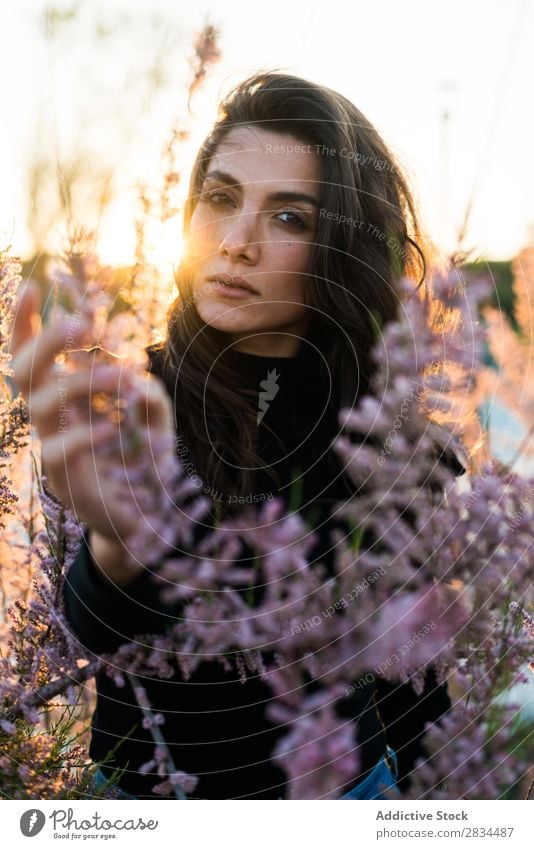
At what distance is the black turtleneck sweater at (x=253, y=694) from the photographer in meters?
0.50

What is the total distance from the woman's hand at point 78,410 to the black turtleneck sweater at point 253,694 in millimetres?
123

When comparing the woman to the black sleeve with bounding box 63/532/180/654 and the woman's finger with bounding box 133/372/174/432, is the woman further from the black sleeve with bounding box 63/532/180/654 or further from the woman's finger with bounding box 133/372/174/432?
the woman's finger with bounding box 133/372/174/432

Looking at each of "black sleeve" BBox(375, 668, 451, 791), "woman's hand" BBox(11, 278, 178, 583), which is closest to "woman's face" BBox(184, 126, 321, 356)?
"woman's hand" BBox(11, 278, 178, 583)

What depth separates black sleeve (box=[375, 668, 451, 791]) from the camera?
0.54 metres

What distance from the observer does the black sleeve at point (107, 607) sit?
1.41 ft

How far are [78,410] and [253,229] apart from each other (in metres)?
0.20

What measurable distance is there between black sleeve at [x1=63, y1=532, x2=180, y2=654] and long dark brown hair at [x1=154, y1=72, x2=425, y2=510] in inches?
3.7

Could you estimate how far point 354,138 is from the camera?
0.51 metres

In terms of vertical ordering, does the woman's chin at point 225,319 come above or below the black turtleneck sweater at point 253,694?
above

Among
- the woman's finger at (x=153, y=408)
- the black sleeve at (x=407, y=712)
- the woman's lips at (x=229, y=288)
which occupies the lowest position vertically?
the black sleeve at (x=407, y=712)

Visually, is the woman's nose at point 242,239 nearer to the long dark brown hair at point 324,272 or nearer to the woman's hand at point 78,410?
the long dark brown hair at point 324,272

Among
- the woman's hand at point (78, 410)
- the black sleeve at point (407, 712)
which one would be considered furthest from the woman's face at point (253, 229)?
the black sleeve at point (407, 712)

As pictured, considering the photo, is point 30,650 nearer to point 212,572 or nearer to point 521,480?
point 212,572

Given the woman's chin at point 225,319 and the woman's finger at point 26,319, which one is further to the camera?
the woman's chin at point 225,319
